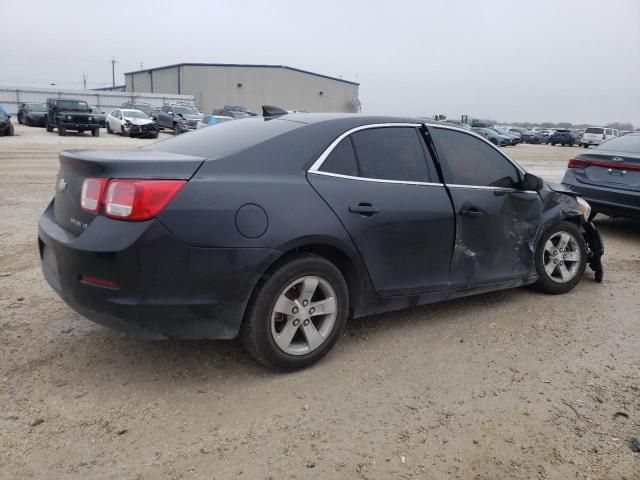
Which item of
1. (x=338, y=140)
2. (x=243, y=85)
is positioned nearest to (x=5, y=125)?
(x=338, y=140)

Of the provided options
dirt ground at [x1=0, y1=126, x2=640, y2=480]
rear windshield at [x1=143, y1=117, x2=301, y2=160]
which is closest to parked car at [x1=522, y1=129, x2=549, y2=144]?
dirt ground at [x1=0, y1=126, x2=640, y2=480]

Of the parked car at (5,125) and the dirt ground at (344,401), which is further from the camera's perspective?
the parked car at (5,125)

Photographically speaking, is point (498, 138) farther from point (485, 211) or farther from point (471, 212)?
point (471, 212)

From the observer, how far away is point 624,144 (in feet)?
25.4

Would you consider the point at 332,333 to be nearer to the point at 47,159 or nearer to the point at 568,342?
the point at 568,342

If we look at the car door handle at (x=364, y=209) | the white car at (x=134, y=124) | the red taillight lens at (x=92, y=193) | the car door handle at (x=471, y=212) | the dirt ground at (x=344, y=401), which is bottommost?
the dirt ground at (x=344, y=401)

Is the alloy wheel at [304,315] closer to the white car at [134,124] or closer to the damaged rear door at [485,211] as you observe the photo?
the damaged rear door at [485,211]

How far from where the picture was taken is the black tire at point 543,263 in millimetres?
4734

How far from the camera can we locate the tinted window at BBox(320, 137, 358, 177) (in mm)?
3414

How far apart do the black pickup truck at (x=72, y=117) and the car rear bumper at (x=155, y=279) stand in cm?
2550

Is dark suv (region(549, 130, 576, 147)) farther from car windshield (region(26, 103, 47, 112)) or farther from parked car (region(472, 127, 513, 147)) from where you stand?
car windshield (region(26, 103, 47, 112))

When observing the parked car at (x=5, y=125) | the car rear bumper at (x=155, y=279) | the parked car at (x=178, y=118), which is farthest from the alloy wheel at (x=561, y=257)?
the parked car at (x=178, y=118)

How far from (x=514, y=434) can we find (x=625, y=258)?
4.60m

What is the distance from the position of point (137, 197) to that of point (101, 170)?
1.01 ft
